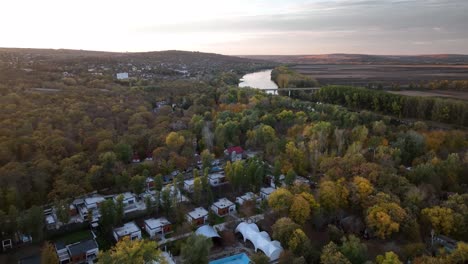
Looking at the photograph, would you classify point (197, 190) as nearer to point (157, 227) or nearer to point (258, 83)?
point (157, 227)

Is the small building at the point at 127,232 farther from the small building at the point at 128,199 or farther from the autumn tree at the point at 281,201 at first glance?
the autumn tree at the point at 281,201

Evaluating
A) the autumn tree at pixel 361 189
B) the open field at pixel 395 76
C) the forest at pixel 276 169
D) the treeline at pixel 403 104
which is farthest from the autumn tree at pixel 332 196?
the open field at pixel 395 76

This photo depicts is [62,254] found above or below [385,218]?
below

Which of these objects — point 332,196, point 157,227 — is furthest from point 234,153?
point 157,227

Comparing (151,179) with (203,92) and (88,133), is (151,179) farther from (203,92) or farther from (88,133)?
(203,92)

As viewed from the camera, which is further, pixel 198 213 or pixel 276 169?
pixel 276 169

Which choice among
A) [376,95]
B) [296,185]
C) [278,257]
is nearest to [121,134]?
[296,185]

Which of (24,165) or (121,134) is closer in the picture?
(24,165)
